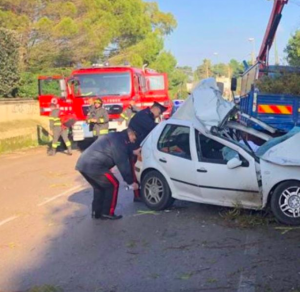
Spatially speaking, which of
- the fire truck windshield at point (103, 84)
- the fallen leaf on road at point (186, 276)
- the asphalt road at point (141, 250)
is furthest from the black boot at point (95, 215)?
the fire truck windshield at point (103, 84)

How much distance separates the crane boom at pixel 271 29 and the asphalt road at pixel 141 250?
9.21 metres

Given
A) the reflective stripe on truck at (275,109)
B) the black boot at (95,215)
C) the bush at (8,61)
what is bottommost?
the black boot at (95,215)

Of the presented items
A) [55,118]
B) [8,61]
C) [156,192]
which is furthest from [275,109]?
[8,61]

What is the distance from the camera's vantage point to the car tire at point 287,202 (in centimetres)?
683

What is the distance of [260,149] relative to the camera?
750cm

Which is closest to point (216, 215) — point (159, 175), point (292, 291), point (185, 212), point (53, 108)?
point (185, 212)

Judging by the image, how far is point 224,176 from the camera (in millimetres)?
7277

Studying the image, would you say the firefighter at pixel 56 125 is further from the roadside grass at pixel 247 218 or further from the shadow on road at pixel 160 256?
the roadside grass at pixel 247 218

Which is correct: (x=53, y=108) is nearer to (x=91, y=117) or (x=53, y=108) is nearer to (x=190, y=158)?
(x=91, y=117)

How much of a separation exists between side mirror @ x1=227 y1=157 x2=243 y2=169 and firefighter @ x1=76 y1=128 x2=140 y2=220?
134cm

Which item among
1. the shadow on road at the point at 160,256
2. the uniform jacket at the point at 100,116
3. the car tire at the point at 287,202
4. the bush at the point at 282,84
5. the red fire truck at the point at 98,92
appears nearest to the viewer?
the shadow on road at the point at 160,256

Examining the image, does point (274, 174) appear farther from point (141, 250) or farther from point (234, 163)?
point (141, 250)

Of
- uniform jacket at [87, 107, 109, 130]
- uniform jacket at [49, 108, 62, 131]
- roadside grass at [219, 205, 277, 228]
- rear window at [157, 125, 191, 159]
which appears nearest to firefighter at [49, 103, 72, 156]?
uniform jacket at [49, 108, 62, 131]

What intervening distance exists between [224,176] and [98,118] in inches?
291
